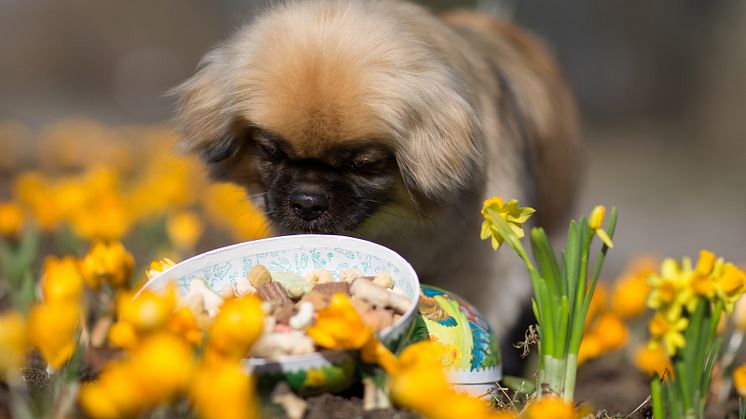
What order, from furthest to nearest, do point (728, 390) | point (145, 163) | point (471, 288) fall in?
point (145, 163) → point (471, 288) → point (728, 390)

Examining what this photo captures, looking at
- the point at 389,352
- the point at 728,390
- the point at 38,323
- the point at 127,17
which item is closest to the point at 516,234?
the point at 389,352

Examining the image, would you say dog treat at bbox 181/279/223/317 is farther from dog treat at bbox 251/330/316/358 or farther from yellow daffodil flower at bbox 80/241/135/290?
yellow daffodil flower at bbox 80/241/135/290

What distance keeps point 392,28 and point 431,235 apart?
2.30 ft

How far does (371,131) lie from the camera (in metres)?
2.42

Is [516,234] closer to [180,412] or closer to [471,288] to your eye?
[180,412]

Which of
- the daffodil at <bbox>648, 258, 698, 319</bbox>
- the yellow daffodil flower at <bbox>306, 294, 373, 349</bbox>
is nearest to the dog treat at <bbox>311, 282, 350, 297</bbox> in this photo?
the yellow daffodil flower at <bbox>306, 294, 373, 349</bbox>

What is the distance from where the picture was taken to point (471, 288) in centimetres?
301

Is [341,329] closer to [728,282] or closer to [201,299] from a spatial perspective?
[201,299]

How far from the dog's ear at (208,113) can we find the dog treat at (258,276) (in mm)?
856

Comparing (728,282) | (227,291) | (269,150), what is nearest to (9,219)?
(269,150)

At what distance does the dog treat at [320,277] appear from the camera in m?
1.95

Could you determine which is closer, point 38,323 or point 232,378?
point 232,378

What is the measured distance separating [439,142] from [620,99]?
887 cm

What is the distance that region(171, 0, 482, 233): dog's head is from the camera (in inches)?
94.8
